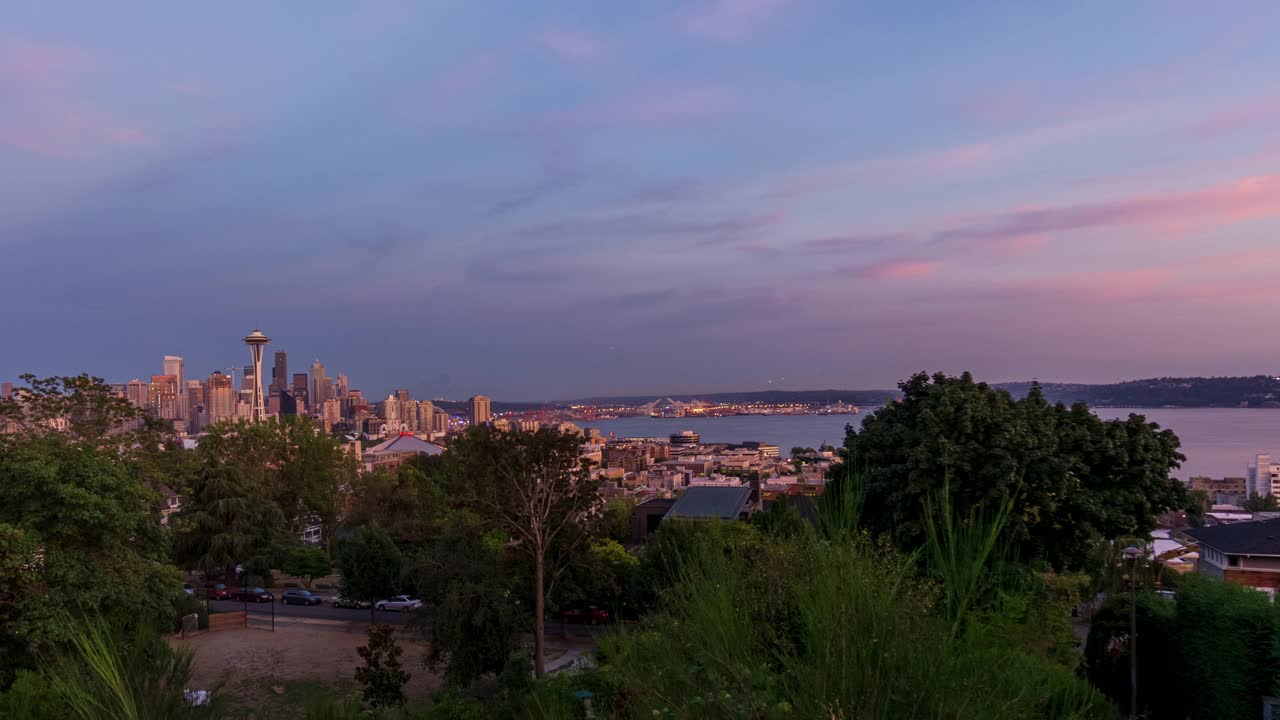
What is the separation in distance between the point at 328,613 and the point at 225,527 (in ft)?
21.0

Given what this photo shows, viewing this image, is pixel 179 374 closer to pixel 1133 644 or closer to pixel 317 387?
pixel 317 387

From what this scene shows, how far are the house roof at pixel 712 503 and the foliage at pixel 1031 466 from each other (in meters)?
14.9

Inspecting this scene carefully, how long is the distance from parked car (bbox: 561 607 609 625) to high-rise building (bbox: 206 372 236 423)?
441ft

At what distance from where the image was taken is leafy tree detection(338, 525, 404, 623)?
66.7 ft

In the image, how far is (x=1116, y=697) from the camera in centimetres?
955

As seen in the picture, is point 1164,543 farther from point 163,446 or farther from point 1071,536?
point 163,446

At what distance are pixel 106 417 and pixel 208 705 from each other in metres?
14.9

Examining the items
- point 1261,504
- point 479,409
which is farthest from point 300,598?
point 479,409

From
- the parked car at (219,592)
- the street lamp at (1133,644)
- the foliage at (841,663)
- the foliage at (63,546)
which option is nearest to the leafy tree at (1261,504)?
the street lamp at (1133,644)

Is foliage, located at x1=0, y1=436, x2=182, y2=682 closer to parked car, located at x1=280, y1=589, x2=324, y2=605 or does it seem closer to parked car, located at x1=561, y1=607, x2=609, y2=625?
parked car, located at x1=561, y1=607, x2=609, y2=625

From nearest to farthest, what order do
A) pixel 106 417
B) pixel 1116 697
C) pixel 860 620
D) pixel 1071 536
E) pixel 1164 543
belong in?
pixel 860 620, pixel 1116 697, pixel 1071 536, pixel 106 417, pixel 1164 543

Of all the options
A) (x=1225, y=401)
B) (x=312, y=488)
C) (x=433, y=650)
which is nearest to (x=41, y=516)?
(x=433, y=650)

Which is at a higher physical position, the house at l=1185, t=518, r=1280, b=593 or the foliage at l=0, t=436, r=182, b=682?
the foliage at l=0, t=436, r=182, b=682

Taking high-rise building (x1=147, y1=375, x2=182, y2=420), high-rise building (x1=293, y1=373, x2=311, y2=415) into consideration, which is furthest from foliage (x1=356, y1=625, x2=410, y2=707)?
high-rise building (x1=293, y1=373, x2=311, y2=415)
